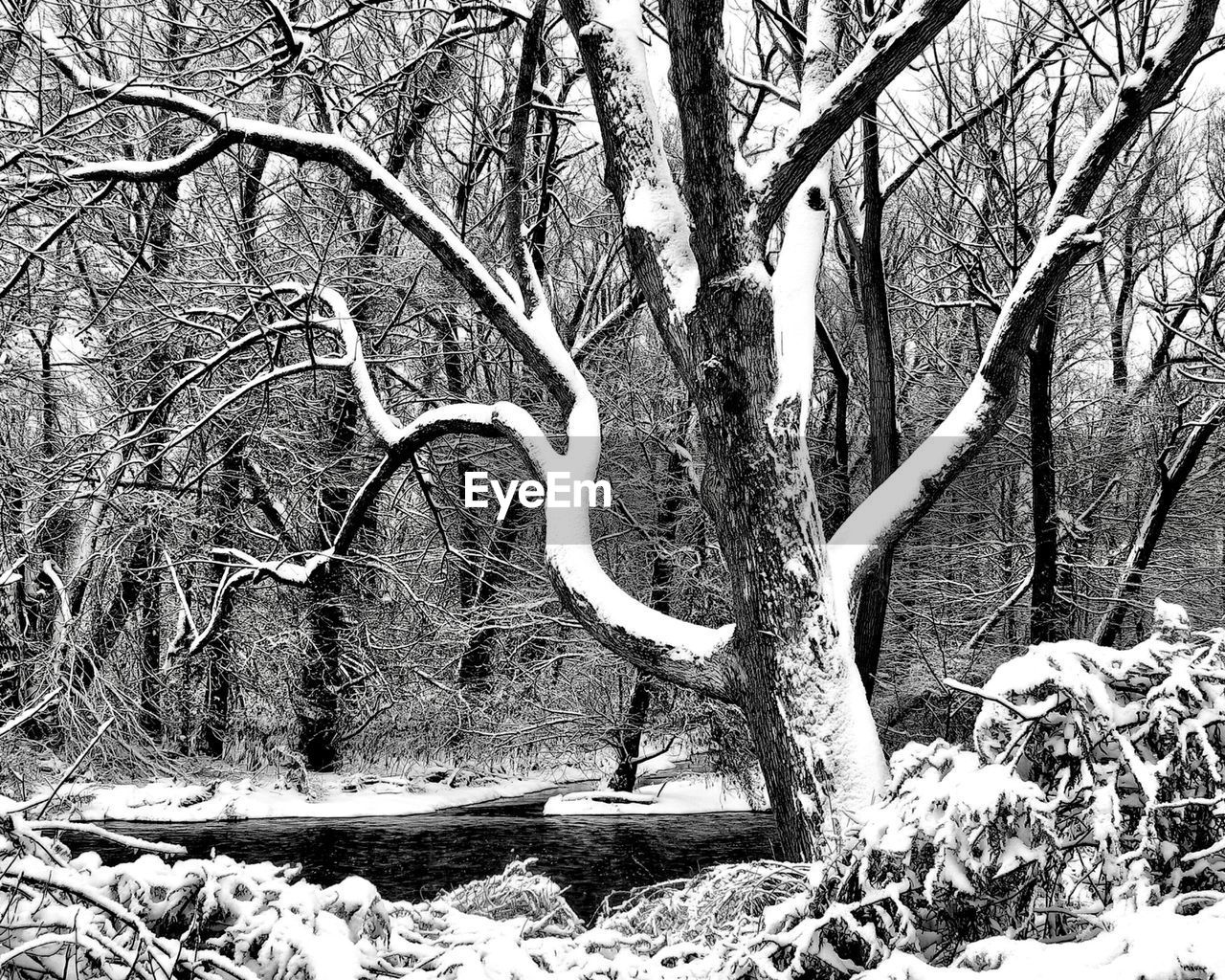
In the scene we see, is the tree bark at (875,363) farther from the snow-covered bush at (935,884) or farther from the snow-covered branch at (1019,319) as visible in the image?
the snow-covered bush at (935,884)

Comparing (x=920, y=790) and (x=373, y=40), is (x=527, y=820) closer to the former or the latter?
(x=373, y=40)

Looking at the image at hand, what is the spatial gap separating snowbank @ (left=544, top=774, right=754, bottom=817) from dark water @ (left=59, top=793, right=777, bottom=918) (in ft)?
1.44

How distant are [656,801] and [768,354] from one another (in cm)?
1101

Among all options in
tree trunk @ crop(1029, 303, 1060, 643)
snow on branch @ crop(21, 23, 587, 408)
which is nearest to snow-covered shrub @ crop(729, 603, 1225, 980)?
snow on branch @ crop(21, 23, 587, 408)

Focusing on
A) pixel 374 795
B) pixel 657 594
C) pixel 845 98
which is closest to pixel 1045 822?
pixel 845 98

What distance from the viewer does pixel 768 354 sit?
513 centimetres

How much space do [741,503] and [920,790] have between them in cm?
279

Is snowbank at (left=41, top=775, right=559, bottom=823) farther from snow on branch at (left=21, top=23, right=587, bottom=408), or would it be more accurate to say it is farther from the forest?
snow on branch at (left=21, top=23, right=587, bottom=408)

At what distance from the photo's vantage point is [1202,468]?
1723cm

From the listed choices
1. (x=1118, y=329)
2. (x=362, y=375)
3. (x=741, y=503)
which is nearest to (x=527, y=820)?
(x=362, y=375)

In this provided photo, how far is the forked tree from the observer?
480 centimetres

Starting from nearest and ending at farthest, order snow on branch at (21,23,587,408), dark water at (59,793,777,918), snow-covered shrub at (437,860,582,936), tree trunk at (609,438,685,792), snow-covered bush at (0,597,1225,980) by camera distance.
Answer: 1. snow-covered bush at (0,597,1225,980)
2. snow-covered shrub at (437,860,582,936)
3. snow on branch at (21,23,587,408)
4. dark water at (59,793,777,918)
5. tree trunk at (609,438,685,792)

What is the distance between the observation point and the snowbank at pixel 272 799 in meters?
11.9

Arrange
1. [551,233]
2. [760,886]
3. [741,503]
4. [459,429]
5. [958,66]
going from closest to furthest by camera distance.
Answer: [760,886]
[741,503]
[459,429]
[958,66]
[551,233]
